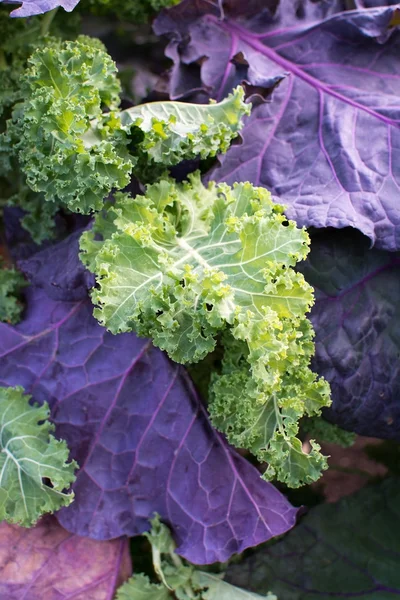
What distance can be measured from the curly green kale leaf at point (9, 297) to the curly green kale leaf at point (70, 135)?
59 cm

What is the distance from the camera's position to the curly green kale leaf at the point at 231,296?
164 centimetres

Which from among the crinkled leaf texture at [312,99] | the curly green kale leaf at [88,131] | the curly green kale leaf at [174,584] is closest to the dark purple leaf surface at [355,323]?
the crinkled leaf texture at [312,99]

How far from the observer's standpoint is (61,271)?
2.10 m

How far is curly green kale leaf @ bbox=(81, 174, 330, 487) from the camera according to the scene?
1641 mm

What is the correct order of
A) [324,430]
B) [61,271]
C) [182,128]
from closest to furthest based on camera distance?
[182,128]
[61,271]
[324,430]

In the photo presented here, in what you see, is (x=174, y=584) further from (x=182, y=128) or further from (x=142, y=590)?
(x=182, y=128)

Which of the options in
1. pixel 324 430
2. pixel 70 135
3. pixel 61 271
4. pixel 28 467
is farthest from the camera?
pixel 324 430

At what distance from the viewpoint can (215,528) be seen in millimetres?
2096

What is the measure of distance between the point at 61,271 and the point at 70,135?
1.76 feet

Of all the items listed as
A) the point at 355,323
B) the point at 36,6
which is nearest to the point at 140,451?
the point at 355,323

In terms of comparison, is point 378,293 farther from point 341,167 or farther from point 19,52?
point 19,52

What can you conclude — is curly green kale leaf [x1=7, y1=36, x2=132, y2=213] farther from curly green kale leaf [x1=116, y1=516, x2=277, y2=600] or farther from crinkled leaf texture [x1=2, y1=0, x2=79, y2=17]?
curly green kale leaf [x1=116, y1=516, x2=277, y2=600]

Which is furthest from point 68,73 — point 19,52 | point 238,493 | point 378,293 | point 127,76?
point 238,493

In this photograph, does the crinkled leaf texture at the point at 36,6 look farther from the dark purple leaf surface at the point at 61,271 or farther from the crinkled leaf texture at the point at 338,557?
the crinkled leaf texture at the point at 338,557
